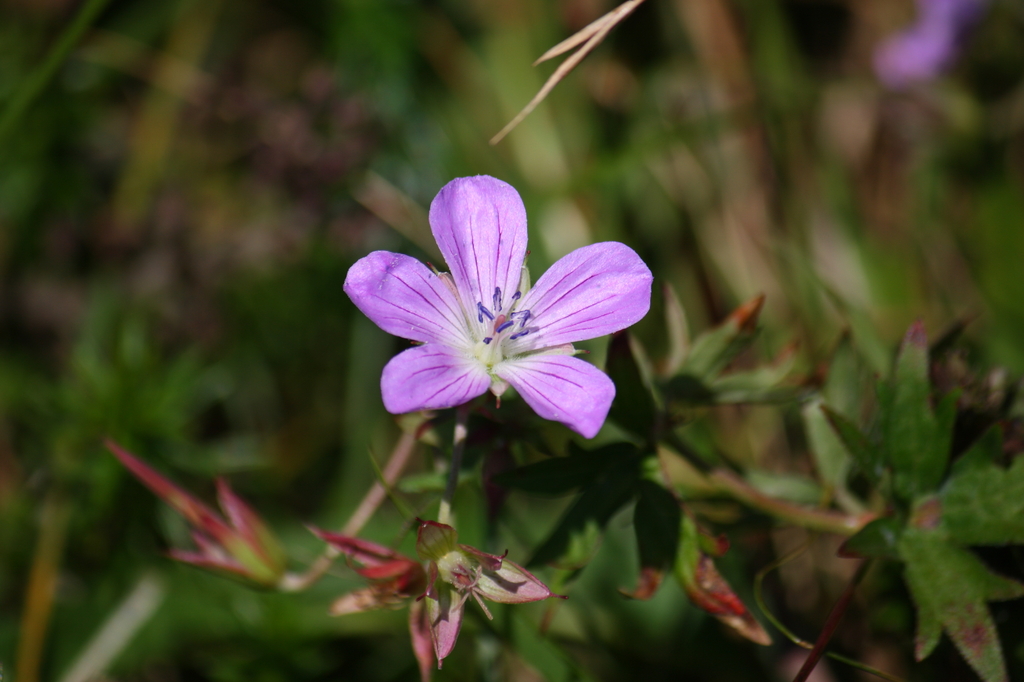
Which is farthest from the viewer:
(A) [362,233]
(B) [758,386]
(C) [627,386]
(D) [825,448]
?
(A) [362,233]

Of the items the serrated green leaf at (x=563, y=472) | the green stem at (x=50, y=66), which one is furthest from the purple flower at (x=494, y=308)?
the green stem at (x=50, y=66)

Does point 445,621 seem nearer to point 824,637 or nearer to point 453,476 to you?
point 453,476

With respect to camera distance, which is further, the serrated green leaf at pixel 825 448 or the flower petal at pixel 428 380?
the serrated green leaf at pixel 825 448

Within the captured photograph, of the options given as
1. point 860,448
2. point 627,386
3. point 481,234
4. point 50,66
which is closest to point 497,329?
point 481,234

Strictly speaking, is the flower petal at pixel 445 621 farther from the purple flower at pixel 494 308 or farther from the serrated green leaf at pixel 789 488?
the serrated green leaf at pixel 789 488

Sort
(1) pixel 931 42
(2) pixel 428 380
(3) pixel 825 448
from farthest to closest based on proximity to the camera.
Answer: (1) pixel 931 42 < (3) pixel 825 448 < (2) pixel 428 380

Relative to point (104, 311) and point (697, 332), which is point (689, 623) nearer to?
point (697, 332)
